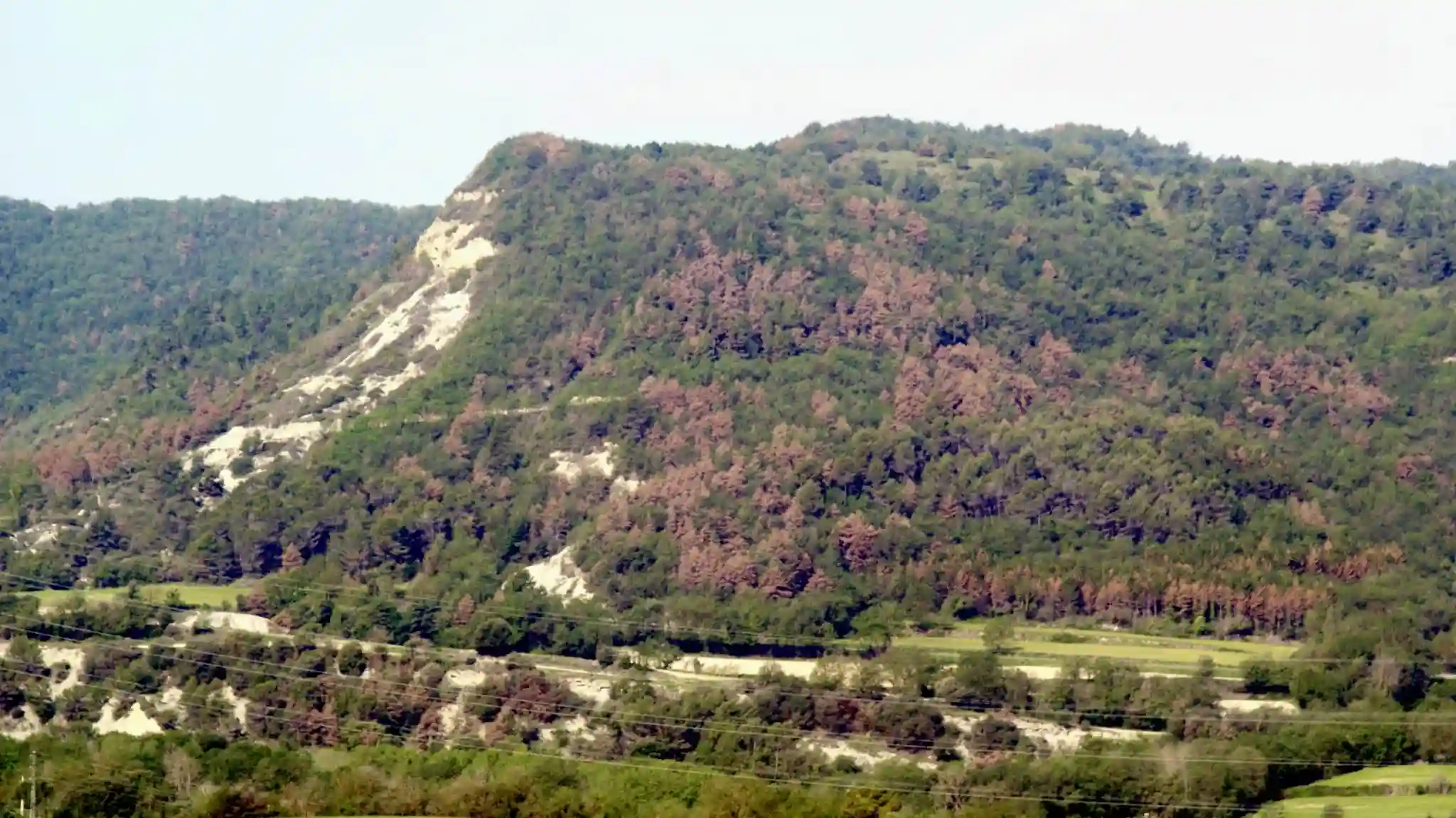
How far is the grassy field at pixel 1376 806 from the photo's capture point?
5281 centimetres

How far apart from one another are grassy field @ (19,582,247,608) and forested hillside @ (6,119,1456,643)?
2.55 metres

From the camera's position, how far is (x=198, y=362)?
395 ft

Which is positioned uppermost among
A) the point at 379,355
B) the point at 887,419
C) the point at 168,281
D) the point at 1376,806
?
the point at 168,281

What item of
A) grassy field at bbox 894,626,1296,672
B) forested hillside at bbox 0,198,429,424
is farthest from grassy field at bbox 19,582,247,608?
forested hillside at bbox 0,198,429,424

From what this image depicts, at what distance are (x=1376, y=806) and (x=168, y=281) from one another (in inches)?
5135

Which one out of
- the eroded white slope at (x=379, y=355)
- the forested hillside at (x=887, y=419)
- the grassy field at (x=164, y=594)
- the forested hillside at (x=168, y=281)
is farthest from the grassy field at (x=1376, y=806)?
the forested hillside at (x=168, y=281)

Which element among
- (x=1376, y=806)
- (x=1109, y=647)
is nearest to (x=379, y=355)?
(x=1109, y=647)

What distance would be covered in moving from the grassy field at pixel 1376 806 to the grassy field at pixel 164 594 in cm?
4306

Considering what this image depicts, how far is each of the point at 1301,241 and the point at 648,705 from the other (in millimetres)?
64249

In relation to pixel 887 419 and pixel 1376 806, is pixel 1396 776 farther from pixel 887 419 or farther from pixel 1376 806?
pixel 887 419

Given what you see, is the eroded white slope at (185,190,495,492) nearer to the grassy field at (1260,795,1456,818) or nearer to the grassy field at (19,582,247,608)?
the grassy field at (19,582,247,608)

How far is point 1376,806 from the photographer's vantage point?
178ft

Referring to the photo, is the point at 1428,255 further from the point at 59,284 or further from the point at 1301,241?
the point at 59,284

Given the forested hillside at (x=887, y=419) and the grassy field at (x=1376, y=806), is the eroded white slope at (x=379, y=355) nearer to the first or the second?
the forested hillside at (x=887, y=419)
